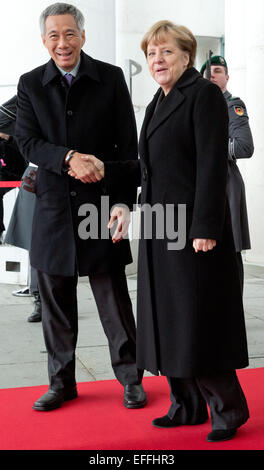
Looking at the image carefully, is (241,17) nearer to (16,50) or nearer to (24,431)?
(16,50)

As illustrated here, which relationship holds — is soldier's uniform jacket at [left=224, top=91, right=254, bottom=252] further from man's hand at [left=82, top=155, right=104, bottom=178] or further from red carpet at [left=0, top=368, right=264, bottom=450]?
man's hand at [left=82, top=155, right=104, bottom=178]

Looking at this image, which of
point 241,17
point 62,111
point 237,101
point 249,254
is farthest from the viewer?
point 241,17

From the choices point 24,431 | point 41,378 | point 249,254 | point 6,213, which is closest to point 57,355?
point 24,431

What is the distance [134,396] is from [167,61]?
159 centimetres

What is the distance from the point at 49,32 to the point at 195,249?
1.25 m

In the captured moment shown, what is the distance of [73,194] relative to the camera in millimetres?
3137

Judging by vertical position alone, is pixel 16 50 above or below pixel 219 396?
above

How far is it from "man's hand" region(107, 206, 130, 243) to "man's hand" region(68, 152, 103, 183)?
18cm

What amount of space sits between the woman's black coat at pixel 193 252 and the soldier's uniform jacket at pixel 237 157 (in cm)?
165

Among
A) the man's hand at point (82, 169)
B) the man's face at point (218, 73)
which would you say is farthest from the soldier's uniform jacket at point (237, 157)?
the man's hand at point (82, 169)

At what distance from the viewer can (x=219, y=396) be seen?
2717 millimetres

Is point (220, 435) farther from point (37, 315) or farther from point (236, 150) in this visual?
point (37, 315)

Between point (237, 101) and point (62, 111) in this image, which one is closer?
point (62, 111)

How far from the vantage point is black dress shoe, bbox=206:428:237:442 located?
2.70 metres
